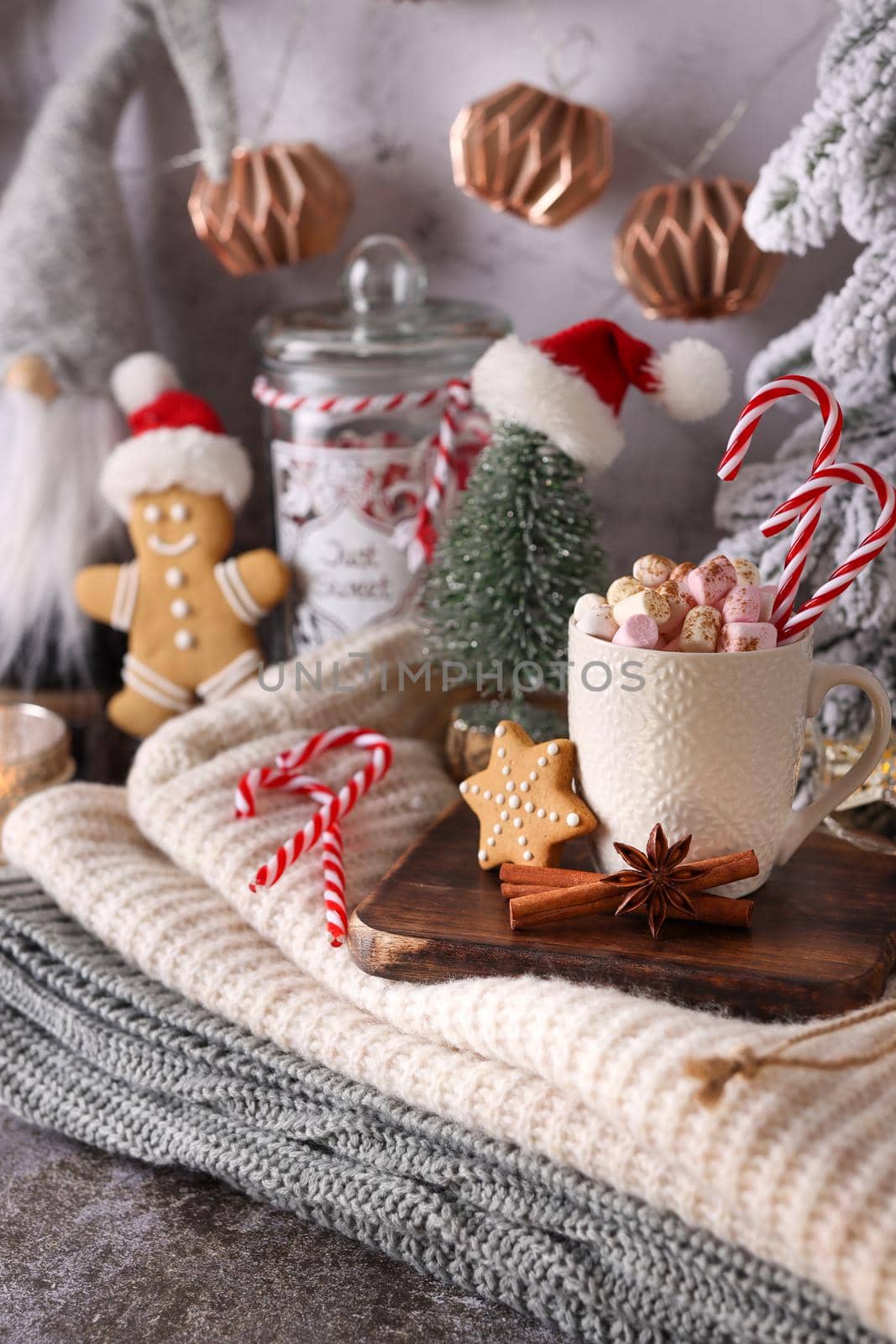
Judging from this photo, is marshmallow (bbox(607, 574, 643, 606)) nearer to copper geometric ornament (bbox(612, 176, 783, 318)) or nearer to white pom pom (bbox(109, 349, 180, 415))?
copper geometric ornament (bbox(612, 176, 783, 318))

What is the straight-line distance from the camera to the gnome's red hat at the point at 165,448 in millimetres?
874

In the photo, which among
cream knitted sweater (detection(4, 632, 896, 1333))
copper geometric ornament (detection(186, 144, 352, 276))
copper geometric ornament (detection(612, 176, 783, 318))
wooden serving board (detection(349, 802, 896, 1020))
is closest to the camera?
cream knitted sweater (detection(4, 632, 896, 1333))

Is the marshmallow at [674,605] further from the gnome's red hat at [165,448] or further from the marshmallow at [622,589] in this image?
the gnome's red hat at [165,448]

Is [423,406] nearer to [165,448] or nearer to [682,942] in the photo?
[165,448]

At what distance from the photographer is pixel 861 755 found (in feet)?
1.87

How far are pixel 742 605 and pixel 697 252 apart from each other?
1.21 feet

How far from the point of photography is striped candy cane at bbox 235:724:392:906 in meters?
0.62

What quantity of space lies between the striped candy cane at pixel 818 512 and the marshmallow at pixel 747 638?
0.02 meters

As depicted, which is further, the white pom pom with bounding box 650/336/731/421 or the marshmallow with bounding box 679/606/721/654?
the white pom pom with bounding box 650/336/731/421

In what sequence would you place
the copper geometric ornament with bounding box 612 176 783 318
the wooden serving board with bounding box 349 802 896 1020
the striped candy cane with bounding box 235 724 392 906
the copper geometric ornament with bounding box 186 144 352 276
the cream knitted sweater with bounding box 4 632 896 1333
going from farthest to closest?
the copper geometric ornament with bounding box 186 144 352 276 → the copper geometric ornament with bounding box 612 176 783 318 → the striped candy cane with bounding box 235 724 392 906 → the wooden serving board with bounding box 349 802 896 1020 → the cream knitted sweater with bounding box 4 632 896 1333

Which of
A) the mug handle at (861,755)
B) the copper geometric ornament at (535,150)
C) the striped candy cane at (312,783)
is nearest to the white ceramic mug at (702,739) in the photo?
the mug handle at (861,755)

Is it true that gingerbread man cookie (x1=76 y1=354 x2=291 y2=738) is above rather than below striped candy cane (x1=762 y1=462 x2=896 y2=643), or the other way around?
below

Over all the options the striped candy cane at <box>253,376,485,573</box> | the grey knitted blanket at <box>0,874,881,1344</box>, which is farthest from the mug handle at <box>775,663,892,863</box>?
the striped candy cane at <box>253,376,485,573</box>

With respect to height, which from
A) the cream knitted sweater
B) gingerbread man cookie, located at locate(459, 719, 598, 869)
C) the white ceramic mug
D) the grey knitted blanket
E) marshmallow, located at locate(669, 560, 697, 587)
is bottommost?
A: the grey knitted blanket
